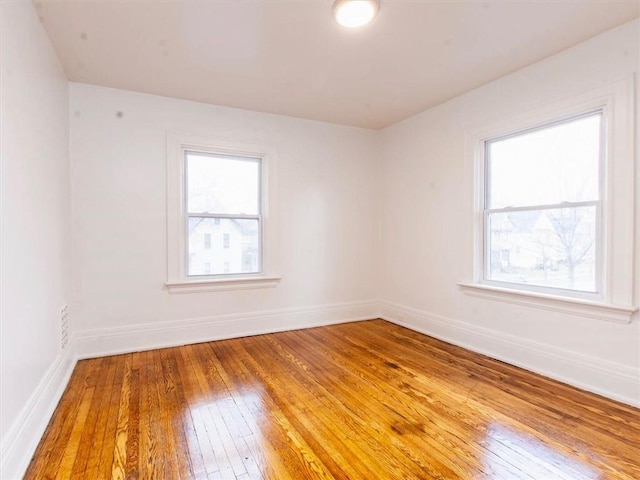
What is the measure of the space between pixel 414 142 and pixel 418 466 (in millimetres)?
3447

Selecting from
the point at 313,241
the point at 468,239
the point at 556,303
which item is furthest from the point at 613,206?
the point at 313,241

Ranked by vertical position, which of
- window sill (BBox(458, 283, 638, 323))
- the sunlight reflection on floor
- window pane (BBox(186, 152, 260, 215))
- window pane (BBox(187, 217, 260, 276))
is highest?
window pane (BBox(186, 152, 260, 215))

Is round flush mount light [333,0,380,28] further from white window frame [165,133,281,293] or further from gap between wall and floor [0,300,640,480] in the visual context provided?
gap between wall and floor [0,300,640,480]

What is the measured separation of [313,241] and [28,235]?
9.40 ft

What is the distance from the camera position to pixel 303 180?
4273 millimetres

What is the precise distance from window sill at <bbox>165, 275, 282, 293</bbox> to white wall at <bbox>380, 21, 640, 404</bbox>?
1648mm

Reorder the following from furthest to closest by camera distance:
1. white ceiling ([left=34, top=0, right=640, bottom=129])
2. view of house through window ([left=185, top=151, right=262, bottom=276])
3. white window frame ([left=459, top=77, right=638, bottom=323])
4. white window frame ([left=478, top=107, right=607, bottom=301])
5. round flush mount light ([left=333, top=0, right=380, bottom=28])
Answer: view of house through window ([left=185, top=151, right=262, bottom=276])
white window frame ([left=478, top=107, right=607, bottom=301])
white window frame ([left=459, top=77, right=638, bottom=323])
white ceiling ([left=34, top=0, right=640, bottom=129])
round flush mount light ([left=333, top=0, right=380, bottom=28])

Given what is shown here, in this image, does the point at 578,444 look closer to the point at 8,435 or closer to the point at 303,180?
the point at 8,435

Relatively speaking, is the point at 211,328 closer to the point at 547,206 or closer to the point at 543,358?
the point at 543,358

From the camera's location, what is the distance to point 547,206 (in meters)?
2.87

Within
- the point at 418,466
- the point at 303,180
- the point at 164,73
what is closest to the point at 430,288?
the point at 303,180

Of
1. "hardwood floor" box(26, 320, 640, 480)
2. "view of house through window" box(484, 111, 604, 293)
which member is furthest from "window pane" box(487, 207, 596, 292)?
"hardwood floor" box(26, 320, 640, 480)

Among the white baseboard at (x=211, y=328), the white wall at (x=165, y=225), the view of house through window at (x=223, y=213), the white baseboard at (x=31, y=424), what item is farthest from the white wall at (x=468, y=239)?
the white baseboard at (x=31, y=424)

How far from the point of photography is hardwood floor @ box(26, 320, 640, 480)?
1.71 metres
